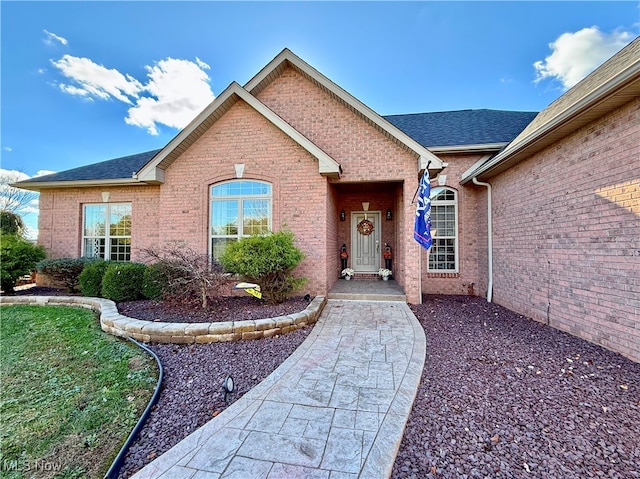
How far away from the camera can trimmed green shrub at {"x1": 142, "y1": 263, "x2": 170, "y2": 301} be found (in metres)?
6.16

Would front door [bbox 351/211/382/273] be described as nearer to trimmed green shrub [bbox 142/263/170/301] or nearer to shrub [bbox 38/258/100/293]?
trimmed green shrub [bbox 142/263/170/301]

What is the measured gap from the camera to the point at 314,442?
2.16m

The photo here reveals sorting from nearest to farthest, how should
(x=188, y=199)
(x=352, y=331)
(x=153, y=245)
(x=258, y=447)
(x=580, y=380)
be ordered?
(x=258, y=447) < (x=580, y=380) < (x=352, y=331) < (x=188, y=199) < (x=153, y=245)

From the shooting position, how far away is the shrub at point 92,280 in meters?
7.00

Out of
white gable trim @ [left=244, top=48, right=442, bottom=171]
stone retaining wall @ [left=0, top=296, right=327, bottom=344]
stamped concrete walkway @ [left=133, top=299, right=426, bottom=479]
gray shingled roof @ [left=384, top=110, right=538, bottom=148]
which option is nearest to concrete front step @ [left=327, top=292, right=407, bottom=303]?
stone retaining wall @ [left=0, top=296, right=327, bottom=344]

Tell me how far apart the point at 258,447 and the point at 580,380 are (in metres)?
3.67

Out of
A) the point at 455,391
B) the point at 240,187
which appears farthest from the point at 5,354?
the point at 455,391

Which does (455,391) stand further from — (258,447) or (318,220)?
(318,220)

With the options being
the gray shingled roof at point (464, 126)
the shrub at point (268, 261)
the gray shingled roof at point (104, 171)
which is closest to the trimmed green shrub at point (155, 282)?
the shrub at point (268, 261)

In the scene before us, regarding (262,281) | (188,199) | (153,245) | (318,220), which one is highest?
(188,199)

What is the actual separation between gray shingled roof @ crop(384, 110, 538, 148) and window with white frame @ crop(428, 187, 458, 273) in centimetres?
164

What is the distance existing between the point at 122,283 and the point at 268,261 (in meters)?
3.83

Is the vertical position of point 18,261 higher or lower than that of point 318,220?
lower

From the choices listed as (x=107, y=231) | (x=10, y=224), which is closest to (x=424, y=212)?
(x=107, y=231)
